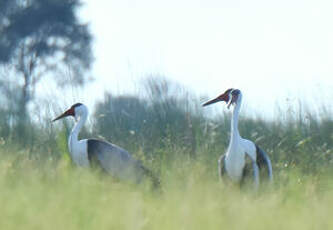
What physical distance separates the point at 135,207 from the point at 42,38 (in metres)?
16.4

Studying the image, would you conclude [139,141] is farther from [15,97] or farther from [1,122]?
[15,97]

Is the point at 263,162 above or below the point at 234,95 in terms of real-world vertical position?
below

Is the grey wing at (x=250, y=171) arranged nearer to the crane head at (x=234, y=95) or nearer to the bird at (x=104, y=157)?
the crane head at (x=234, y=95)

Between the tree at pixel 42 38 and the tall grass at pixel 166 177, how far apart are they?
32.5 ft

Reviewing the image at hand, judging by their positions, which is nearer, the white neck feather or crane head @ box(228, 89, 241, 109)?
crane head @ box(228, 89, 241, 109)

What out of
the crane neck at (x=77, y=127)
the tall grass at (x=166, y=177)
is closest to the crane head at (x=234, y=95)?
the tall grass at (x=166, y=177)

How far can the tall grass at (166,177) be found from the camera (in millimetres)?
4129

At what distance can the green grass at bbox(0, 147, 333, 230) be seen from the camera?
4.02 m

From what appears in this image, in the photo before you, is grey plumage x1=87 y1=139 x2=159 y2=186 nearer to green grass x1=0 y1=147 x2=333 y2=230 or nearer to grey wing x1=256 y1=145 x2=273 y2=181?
grey wing x1=256 y1=145 x2=273 y2=181

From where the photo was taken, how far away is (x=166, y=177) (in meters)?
6.18

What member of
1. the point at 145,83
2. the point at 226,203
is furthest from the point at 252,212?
the point at 145,83

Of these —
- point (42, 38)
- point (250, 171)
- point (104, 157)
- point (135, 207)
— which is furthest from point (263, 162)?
point (42, 38)

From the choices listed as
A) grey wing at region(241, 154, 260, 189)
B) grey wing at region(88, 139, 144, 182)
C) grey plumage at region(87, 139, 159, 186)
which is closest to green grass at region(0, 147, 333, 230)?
grey wing at region(241, 154, 260, 189)

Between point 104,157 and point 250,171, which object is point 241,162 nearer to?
point 250,171
